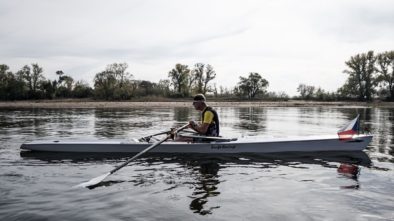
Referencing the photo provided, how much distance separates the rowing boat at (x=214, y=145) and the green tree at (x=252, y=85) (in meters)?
83.7

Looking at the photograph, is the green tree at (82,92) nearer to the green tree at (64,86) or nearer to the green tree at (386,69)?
the green tree at (64,86)

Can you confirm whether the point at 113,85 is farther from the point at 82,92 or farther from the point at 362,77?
the point at 362,77

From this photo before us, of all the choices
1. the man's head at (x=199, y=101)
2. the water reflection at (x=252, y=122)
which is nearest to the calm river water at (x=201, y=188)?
the man's head at (x=199, y=101)

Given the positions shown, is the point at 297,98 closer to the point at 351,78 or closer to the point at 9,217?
the point at 351,78

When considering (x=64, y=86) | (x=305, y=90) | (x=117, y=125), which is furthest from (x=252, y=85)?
(x=117, y=125)

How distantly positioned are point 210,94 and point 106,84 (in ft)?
97.8

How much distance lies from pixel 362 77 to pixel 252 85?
2787 cm

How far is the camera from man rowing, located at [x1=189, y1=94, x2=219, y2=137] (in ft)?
38.2

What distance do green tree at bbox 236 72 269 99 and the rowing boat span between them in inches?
3296

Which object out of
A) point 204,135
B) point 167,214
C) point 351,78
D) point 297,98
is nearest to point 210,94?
point 297,98

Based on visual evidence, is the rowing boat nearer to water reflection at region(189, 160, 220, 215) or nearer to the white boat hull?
the white boat hull

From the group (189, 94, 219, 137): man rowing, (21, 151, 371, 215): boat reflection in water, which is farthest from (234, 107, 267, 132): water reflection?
(189, 94, 219, 137): man rowing

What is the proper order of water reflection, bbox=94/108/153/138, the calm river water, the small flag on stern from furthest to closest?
water reflection, bbox=94/108/153/138
the small flag on stern
the calm river water

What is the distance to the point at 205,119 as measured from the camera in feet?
39.0
